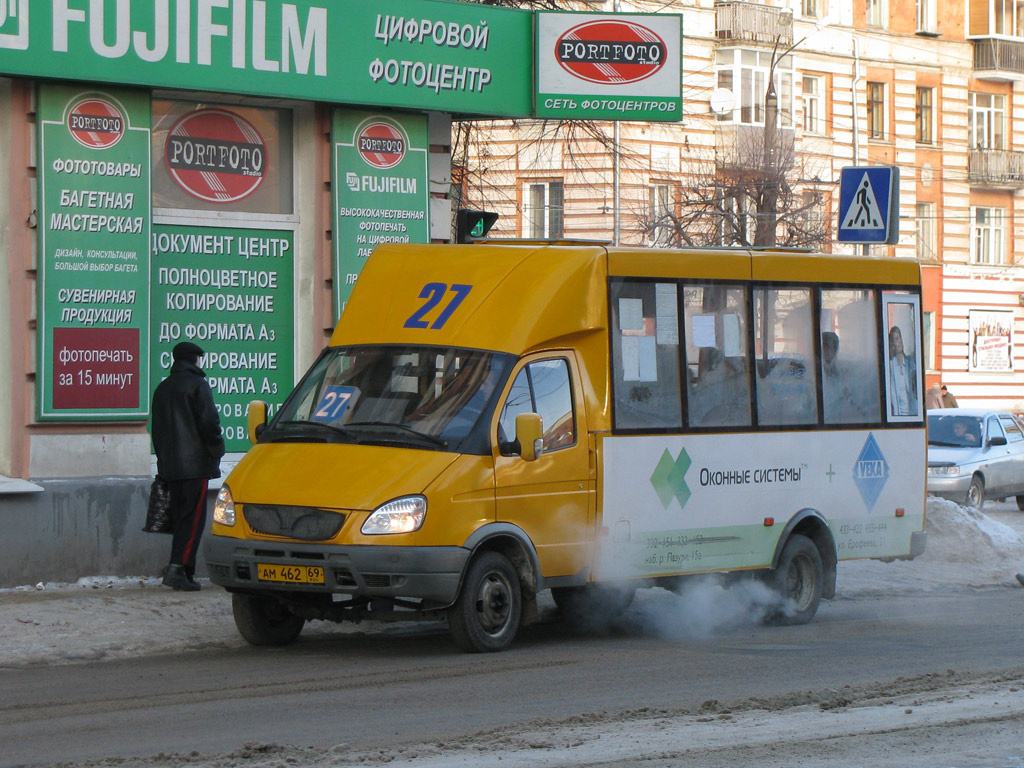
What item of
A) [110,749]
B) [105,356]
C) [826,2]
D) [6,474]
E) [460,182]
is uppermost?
[826,2]

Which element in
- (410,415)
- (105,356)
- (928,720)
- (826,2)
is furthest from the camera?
(826,2)

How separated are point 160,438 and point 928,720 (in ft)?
23.2

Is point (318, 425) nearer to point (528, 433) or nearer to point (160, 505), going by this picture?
point (528, 433)

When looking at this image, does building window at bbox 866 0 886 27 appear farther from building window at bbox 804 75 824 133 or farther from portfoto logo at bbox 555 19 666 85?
portfoto logo at bbox 555 19 666 85

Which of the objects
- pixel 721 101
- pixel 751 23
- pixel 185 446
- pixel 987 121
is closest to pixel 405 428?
pixel 185 446

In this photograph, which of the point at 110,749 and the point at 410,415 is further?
the point at 410,415

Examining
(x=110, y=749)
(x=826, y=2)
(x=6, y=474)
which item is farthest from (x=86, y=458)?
(x=826, y=2)

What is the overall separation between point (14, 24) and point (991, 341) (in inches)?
1704

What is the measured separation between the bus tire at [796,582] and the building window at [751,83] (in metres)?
34.2

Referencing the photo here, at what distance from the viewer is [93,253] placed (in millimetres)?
14414

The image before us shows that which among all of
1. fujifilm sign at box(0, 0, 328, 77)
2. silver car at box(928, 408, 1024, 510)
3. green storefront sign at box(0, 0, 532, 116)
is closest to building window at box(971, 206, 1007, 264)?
silver car at box(928, 408, 1024, 510)

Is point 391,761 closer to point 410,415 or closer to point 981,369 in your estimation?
point 410,415

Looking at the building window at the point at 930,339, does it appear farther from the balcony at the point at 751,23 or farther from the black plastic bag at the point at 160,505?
the black plastic bag at the point at 160,505

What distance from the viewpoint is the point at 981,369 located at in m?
52.7
